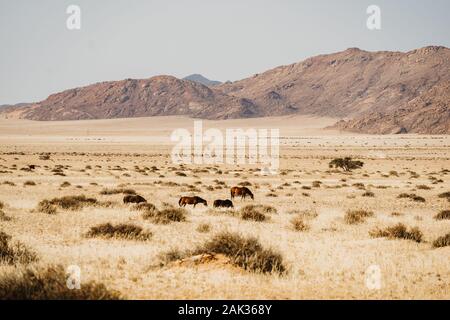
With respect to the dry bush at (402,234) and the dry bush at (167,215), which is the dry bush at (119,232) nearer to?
the dry bush at (167,215)

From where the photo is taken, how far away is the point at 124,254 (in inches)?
425

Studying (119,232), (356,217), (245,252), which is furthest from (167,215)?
(245,252)

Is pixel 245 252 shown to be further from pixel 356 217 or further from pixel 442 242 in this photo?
pixel 356 217

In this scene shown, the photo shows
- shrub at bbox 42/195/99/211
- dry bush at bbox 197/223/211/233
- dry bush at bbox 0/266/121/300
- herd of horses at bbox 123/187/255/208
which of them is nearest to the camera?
dry bush at bbox 0/266/121/300

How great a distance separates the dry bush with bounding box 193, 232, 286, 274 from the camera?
9438 mm

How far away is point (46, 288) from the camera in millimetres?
7426

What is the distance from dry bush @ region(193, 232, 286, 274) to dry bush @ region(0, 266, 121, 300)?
2.65 meters

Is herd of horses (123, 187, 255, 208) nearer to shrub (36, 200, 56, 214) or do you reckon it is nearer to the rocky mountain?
shrub (36, 200, 56, 214)

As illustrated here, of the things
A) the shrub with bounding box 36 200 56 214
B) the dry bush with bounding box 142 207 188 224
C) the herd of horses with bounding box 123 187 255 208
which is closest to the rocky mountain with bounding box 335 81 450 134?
the herd of horses with bounding box 123 187 255 208

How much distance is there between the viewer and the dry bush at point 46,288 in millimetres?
7195

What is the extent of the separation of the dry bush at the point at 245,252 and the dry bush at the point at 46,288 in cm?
265
